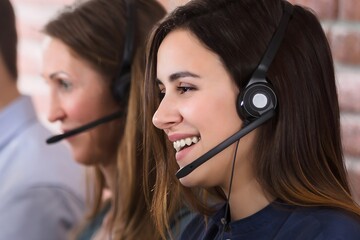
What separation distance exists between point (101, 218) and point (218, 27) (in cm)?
71

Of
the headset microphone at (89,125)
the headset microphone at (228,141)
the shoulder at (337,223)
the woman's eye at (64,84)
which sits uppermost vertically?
the woman's eye at (64,84)

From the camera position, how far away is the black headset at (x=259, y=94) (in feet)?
3.28

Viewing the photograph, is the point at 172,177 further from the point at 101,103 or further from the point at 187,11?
the point at 101,103

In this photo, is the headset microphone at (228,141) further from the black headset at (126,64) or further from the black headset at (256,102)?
the black headset at (126,64)

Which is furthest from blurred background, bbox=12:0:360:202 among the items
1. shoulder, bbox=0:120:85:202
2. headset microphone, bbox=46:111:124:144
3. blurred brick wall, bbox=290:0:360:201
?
shoulder, bbox=0:120:85:202

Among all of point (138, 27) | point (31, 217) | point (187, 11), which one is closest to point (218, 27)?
point (187, 11)

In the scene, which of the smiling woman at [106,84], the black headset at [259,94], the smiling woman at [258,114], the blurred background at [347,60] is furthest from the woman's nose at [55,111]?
the black headset at [259,94]

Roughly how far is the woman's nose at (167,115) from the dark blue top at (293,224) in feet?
0.55

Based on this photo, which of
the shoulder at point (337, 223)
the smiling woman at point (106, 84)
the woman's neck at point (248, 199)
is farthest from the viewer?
the smiling woman at point (106, 84)

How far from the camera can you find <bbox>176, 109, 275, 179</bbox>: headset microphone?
100 centimetres

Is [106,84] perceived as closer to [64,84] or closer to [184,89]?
[64,84]

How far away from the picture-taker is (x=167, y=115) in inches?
41.1

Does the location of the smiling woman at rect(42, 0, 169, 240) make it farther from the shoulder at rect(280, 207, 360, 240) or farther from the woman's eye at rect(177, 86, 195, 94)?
the shoulder at rect(280, 207, 360, 240)

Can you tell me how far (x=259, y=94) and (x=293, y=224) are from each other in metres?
0.18
